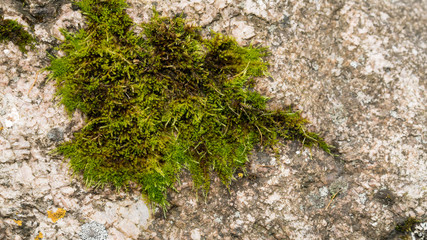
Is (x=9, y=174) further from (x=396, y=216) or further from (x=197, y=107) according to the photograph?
(x=396, y=216)

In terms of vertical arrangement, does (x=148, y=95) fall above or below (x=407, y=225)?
above

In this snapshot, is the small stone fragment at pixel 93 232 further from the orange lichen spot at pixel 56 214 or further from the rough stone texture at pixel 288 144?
the orange lichen spot at pixel 56 214

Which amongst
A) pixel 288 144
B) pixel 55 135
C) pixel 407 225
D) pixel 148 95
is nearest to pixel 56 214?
pixel 55 135

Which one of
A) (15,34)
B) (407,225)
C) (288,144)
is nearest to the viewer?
(15,34)

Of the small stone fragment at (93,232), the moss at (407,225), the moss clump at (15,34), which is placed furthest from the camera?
the moss at (407,225)

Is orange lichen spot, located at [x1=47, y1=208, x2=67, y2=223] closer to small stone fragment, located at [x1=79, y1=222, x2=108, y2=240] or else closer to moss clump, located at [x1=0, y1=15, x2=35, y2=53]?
small stone fragment, located at [x1=79, y1=222, x2=108, y2=240]

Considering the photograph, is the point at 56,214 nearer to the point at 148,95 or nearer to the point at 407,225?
the point at 148,95

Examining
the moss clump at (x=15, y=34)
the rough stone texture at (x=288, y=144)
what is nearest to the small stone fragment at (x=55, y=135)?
the rough stone texture at (x=288, y=144)
